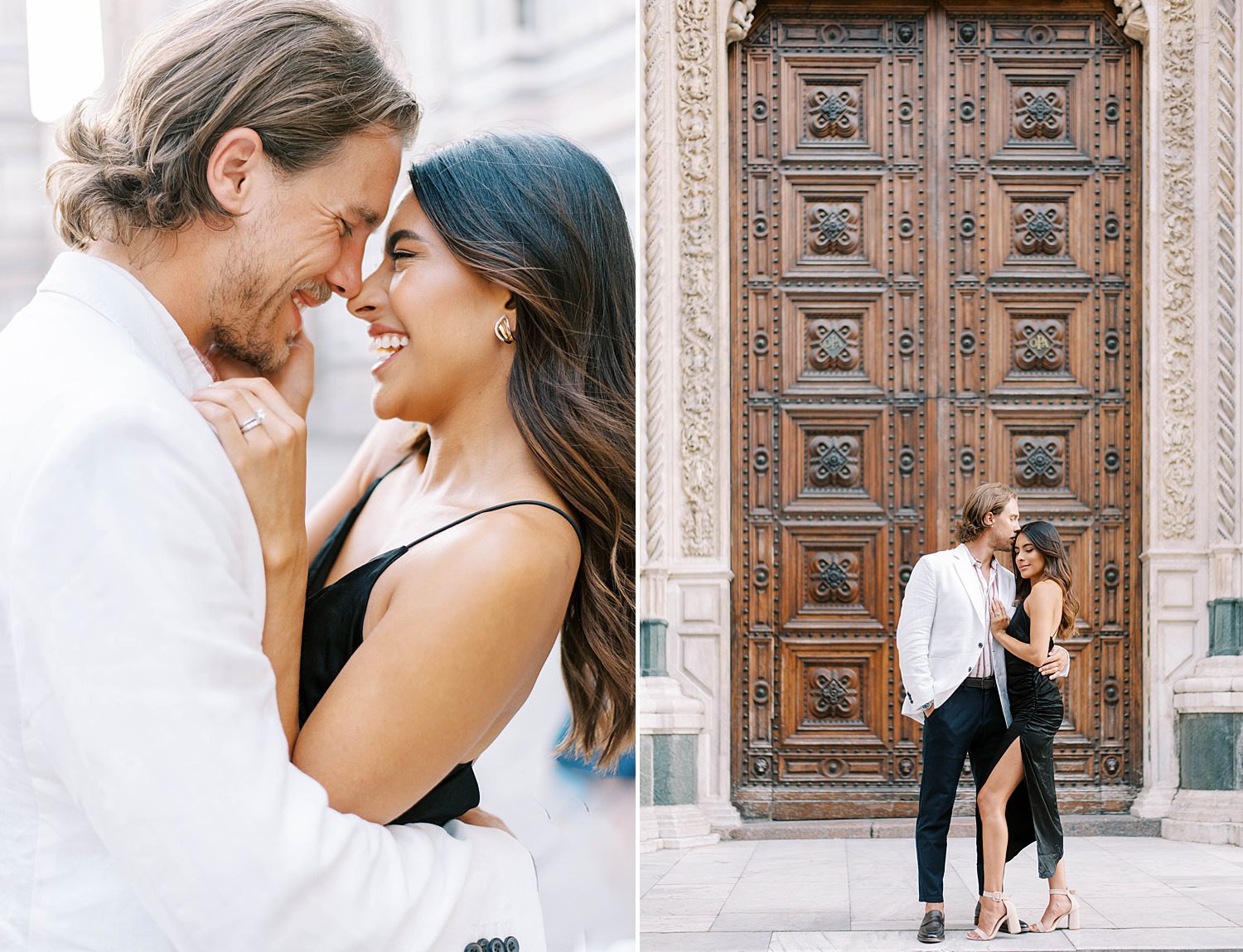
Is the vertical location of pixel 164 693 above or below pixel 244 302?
below

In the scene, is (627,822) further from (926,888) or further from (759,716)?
(759,716)

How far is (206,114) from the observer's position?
1.78 metres

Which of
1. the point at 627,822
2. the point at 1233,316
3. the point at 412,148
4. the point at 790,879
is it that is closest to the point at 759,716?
the point at 790,879

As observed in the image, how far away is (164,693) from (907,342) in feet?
18.7

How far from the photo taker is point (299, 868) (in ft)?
5.10

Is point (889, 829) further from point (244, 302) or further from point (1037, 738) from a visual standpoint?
point (244, 302)

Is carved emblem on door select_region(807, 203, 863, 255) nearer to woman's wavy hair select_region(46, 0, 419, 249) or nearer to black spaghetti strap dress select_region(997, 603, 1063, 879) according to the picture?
black spaghetti strap dress select_region(997, 603, 1063, 879)

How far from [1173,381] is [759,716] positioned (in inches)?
115

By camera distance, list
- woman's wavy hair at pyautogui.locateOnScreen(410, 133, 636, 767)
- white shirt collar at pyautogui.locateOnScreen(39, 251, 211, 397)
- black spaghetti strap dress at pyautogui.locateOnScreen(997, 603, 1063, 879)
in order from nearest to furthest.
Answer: white shirt collar at pyautogui.locateOnScreen(39, 251, 211, 397) < woman's wavy hair at pyautogui.locateOnScreen(410, 133, 636, 767) < black spaghetti strap dress at pyautogui.locateOnScreen(997, 603, 1063, 879)

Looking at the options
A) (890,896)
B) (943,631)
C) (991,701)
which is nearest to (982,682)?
(991,701)

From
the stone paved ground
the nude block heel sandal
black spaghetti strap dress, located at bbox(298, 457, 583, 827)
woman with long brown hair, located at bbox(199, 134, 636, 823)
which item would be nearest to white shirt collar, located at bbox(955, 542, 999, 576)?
the nude block heel sandal

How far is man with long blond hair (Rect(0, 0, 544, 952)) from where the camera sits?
1517mm

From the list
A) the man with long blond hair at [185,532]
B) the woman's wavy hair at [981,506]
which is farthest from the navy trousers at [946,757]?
the man with long blond hair at [185,532]

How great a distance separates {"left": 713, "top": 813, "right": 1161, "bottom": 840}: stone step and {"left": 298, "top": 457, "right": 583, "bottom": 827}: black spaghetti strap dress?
472 centimetres
